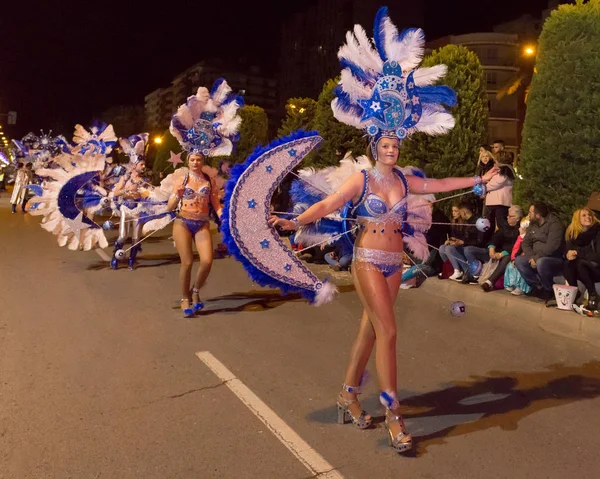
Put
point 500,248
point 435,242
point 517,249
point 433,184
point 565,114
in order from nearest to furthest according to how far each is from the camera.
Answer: point 433,184, point 517,249, point 565,114, point 500,248, point 435,242

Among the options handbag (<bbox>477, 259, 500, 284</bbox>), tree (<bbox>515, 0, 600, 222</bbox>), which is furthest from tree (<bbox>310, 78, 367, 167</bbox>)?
handbag (<bbox>477, 259, 500, 284</bbox>)

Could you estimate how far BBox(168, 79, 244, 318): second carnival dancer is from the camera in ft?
24.2

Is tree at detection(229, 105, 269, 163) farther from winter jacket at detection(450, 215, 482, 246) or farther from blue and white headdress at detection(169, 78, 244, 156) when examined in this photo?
blue and white headdress at detection(169, 78, 244, 156)

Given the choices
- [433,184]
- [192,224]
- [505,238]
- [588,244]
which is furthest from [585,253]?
[192,224]

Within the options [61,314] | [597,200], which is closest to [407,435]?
[61,314]

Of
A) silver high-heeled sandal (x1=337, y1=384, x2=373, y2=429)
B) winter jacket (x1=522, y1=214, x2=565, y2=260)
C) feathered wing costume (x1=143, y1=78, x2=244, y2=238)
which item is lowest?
silver high-heeled sandal (x1=337, y1=384, x2=373, y2=429)

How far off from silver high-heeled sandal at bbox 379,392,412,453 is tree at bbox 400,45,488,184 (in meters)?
7.55

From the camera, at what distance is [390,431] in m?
3.82

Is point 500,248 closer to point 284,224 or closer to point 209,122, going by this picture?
point 209,122

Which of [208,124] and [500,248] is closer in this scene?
[208,124]

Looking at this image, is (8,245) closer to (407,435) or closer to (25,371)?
(25,371)

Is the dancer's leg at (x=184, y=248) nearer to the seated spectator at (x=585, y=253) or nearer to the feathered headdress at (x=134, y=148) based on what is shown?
the feathered headdress at (x=134, y=148)

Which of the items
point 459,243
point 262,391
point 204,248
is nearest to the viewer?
point 262,391

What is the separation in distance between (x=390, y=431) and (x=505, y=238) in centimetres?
576
